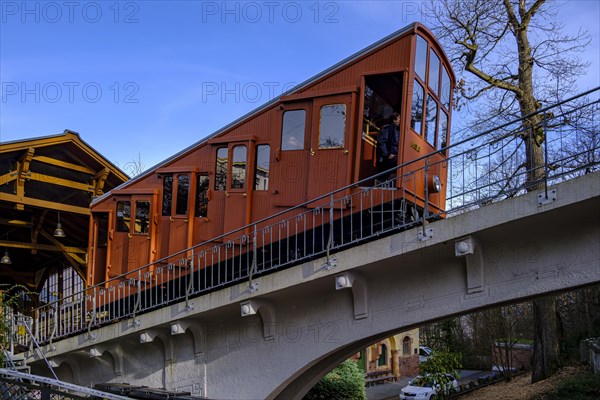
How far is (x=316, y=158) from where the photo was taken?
12023 mm

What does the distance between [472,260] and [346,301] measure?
248cm

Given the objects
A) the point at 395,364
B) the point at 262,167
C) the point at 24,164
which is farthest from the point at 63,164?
the point at 395,364

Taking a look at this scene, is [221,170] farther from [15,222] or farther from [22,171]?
[15,222]

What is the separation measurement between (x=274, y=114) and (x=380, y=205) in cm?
311

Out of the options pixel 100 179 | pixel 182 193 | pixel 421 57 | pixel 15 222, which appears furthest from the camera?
pixel 15 222

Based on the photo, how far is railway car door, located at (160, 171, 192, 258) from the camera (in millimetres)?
14227

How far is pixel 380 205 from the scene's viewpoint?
11.2 m

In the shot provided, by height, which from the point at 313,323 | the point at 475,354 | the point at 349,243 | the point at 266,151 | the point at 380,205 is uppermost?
the point at 266,151

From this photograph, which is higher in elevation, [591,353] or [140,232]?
[140,232]

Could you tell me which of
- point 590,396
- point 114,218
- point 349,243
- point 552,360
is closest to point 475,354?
point 552,360

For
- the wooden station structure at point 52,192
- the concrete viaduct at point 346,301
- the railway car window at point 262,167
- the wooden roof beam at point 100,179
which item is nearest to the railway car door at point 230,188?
the railway car window at point 262,167

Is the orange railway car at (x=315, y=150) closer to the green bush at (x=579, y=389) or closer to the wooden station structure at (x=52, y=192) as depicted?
the wooden station structure at (x=52, y=192)

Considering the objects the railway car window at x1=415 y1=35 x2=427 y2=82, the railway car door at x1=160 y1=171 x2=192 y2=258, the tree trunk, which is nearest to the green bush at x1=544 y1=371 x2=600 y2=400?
the tree trunk

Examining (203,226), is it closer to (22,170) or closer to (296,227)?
(296,227)
